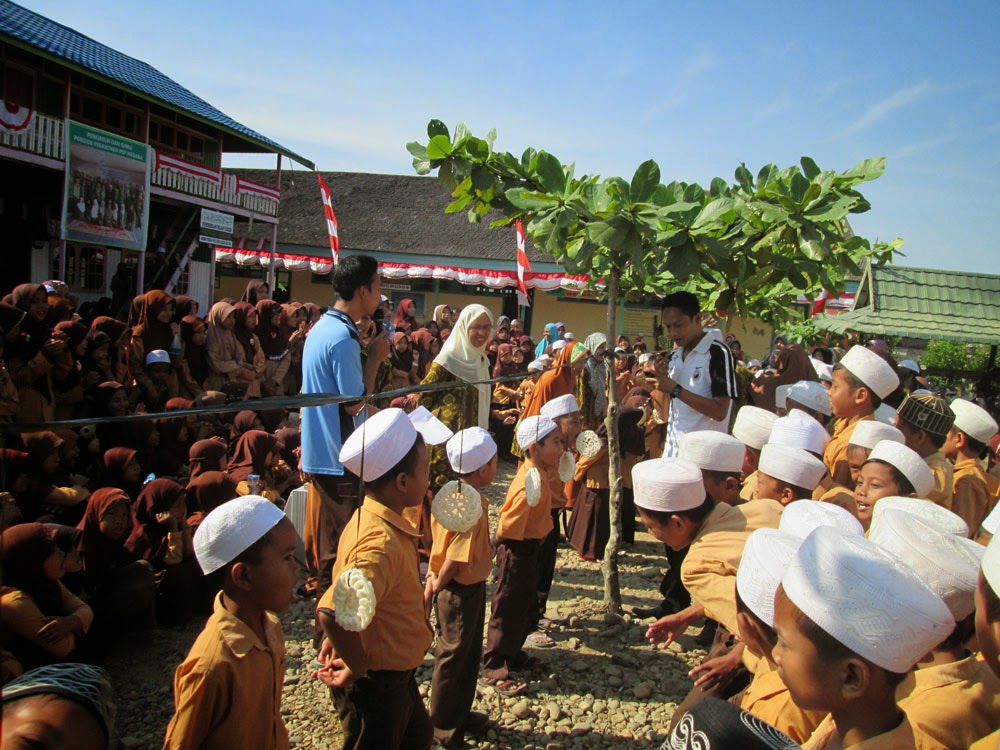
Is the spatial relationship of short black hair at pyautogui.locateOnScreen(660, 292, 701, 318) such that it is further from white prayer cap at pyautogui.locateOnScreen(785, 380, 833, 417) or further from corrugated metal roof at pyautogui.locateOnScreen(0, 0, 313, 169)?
corrugated metal roof at pyautogui.locateOnScreen(0, 0, 313, 169)

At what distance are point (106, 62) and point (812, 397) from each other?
16260 millimetres

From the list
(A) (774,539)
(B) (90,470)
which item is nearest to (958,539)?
(A) (774,539)

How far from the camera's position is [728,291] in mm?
4137

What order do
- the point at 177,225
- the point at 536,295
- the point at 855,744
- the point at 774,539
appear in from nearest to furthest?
the point at 855,744 < the point at 774,539 < the point at 177,225 < the point at 536,295

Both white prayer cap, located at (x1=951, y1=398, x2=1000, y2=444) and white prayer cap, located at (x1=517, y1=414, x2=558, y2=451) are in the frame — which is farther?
white prayer cap, located at (x1=951, y1=398, x2=1000, y2=444)

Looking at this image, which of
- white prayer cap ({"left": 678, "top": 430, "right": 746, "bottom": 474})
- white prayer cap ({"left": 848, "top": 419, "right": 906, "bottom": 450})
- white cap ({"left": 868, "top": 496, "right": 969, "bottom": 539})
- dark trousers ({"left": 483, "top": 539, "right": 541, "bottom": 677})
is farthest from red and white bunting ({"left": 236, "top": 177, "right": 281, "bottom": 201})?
white cap ({"left": 868, "top": 496, "right": 969, "bottom": 539})

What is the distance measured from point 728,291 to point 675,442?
3.20 feet

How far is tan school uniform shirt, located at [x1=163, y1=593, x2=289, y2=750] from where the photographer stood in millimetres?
1762

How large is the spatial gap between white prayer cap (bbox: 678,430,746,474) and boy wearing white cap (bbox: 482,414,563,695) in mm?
833

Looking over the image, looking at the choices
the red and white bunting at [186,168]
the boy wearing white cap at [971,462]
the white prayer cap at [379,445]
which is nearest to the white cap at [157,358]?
the white prayer cap at [379,445]

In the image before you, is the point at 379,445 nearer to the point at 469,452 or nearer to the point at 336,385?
the point at 469,452

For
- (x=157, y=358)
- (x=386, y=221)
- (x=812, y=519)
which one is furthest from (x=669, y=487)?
(x=386, y=221)

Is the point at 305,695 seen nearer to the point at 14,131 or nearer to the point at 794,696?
the point at 794,696

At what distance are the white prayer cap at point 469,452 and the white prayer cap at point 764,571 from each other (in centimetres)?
162
